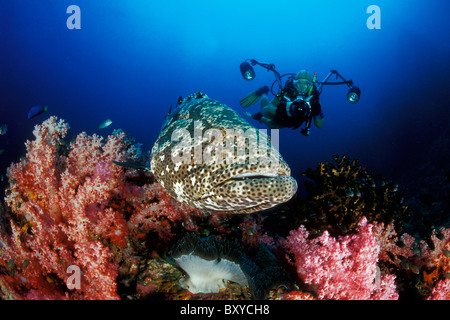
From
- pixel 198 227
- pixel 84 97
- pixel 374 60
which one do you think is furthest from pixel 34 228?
pixel 374 60

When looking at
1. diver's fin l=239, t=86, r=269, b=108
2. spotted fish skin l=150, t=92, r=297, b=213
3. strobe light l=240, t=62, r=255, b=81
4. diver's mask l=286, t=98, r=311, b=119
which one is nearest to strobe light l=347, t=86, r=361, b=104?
diver's mask l=286, t=98, r=311, b=119

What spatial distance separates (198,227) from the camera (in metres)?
3.00

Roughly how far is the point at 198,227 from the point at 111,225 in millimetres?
1159

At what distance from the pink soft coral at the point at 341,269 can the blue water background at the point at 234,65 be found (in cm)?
1607

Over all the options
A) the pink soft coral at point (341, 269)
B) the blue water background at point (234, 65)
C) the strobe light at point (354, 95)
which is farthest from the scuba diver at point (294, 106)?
the blue water background at point (234, 65)

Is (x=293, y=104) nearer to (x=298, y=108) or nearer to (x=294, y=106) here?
(x=294, y=106)

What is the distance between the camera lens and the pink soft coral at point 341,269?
7.87 ft

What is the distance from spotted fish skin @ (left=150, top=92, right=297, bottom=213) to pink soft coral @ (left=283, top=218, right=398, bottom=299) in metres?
1.29

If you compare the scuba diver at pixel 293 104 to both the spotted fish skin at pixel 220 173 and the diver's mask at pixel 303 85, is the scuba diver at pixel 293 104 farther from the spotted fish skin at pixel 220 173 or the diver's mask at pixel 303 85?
the spotted fish skin at pixel 220 173

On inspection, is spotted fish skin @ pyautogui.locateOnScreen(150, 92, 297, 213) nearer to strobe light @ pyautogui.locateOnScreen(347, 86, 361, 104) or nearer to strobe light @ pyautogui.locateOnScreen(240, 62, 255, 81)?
strobe light @ pyautogui.locateOnScreen(240, 62, 255, 81)

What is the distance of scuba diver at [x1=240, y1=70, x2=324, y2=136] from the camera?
16.7ft

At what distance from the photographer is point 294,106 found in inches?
197

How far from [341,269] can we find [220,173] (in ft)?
6.59

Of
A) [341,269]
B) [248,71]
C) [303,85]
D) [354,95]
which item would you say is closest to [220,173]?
[341,269]
